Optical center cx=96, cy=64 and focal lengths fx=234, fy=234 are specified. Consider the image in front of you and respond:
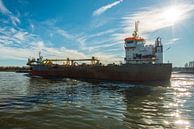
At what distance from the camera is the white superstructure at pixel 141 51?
5350 centimetres

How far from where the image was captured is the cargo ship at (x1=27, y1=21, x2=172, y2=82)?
46.6m

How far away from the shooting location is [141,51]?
54938mm

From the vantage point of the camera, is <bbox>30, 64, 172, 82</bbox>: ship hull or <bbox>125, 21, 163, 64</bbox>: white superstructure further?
<bbox>125, 21, 163, 64</bbox>: white superstructure

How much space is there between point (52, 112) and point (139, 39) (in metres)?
45.8

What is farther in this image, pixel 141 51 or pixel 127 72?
pixel 141 51

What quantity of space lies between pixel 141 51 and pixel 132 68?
9.43 m

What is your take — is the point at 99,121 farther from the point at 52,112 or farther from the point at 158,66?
the point at 158,66

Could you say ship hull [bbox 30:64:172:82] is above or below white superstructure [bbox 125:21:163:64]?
below

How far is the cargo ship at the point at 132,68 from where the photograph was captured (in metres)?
46.6

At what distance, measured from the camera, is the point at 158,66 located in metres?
46.2

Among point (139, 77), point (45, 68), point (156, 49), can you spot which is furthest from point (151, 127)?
point (45, 68)

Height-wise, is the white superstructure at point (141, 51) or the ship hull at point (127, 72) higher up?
the white superstructure at point (141, 51)

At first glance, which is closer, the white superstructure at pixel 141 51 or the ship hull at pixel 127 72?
the ship hull at pixel 127 72

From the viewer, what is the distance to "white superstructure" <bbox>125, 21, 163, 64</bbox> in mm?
53500
